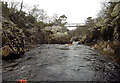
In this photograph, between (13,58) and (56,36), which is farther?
(56,36)

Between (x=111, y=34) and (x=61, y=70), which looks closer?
(x=61, y=70)

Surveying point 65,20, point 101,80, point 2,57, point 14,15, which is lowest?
point 101,80

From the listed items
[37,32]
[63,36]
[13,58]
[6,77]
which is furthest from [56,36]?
[6,77]

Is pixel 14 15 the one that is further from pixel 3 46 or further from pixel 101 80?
pixel 101 80

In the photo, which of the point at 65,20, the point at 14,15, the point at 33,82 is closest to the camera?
the point at 33,82

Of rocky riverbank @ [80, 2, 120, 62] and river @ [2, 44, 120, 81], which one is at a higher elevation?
rocky riverbank @ [80, 2, 120, 62]

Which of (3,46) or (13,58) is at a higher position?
(3,46)

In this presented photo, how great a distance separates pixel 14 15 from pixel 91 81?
2129 centimetres

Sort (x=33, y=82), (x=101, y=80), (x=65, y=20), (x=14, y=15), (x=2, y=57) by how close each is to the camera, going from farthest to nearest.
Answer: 1. (x=65, y=20)
2. (x=14, y=15)
3. (x=2, y=57)
4. (x=101, y=80)
5. (x=33, y=82)

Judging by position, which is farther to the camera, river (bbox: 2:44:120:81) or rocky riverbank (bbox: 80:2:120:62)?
rocky riverbank (bbox: 80:2:120:62)

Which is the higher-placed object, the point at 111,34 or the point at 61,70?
the point at 111,34

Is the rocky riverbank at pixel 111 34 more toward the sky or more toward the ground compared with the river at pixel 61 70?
more toward the sky

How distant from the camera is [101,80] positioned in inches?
127

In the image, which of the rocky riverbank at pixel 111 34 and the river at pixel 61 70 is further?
the rocky riverbank at pixel 111 34
